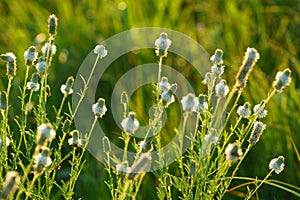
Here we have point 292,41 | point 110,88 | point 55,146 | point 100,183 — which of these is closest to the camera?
point 100,183

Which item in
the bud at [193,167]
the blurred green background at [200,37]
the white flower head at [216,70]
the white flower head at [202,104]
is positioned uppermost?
the blurred green background at [200,37]

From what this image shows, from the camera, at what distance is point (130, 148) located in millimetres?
2533

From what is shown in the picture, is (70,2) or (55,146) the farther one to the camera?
(70,2)

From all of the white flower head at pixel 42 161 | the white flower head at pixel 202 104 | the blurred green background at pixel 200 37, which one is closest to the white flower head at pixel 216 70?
the white flower head at pixel 202 104

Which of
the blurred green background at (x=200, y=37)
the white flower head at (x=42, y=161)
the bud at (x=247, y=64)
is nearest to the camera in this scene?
the white flower head at (x=42, y=161)

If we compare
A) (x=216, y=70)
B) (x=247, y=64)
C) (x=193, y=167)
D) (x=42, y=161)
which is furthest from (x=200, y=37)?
(x=42, y=161)

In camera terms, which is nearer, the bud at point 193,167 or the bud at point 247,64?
the bud at point 247,64

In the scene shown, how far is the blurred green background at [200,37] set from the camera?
249cm

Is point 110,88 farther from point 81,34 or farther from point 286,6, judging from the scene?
point 286,6

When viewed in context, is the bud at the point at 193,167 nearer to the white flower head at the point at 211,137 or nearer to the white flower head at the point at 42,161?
the white flower head at the point at 211,137

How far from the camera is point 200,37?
312 centimetres

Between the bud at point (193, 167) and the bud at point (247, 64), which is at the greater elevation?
the bud at point (247, 64)

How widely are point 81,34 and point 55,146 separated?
685mm

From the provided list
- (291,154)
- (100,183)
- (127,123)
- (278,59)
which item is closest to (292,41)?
(278,59)
